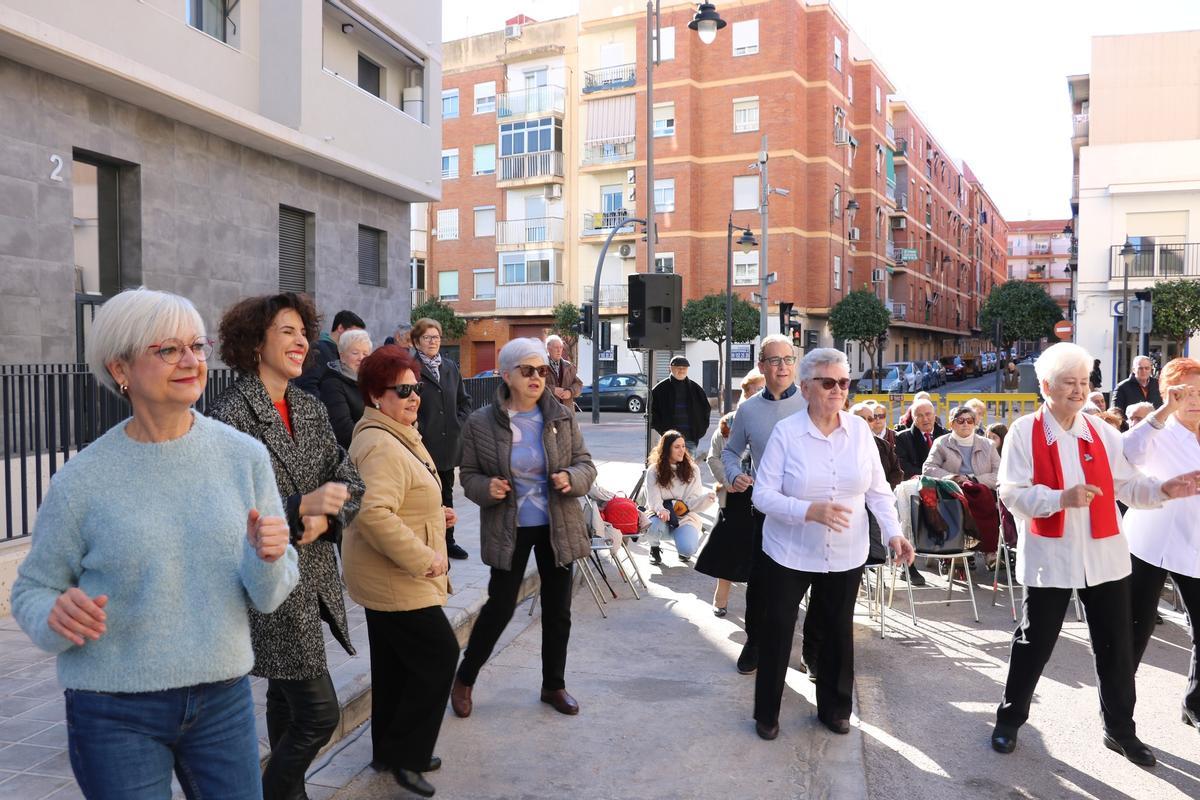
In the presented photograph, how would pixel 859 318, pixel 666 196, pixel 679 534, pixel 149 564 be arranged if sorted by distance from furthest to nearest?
pixel 859 318 → pixel 666 196 → pixel 679 534 → pixel 149 564

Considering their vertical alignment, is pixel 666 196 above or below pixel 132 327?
above

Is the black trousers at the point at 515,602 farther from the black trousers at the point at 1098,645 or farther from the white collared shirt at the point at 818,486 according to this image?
the black trousers at the point at 1098,645

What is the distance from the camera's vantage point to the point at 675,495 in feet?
29.2

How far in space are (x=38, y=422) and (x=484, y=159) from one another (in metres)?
41.4

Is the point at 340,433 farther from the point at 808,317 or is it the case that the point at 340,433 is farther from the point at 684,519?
the point at 808,317

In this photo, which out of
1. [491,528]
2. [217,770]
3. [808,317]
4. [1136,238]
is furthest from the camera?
[808,317]

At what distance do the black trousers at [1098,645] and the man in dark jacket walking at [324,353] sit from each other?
4283 millimetres

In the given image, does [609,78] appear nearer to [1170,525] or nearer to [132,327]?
[1170,525]

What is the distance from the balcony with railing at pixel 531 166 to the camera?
43812mm

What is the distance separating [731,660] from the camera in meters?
6.10

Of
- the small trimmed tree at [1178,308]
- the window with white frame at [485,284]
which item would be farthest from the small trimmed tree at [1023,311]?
the window with white frame at [485,284]

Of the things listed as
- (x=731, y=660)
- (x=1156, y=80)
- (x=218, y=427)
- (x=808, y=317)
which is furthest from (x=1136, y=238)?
(x=218, y=427)

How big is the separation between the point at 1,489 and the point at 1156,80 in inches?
1718

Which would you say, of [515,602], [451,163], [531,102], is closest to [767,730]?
[515,602]
